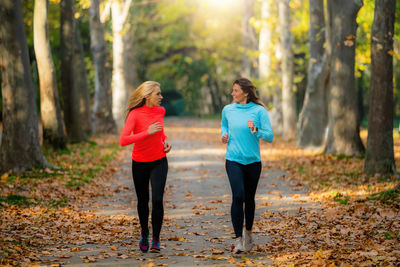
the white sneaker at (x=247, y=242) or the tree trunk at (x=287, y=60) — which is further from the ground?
the tree trunk at (x=287, y=60)

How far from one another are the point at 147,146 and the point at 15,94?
781 cm

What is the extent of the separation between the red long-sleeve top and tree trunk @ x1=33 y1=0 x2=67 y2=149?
11975 mm

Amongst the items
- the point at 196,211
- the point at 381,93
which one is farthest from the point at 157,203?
the point at 381,93

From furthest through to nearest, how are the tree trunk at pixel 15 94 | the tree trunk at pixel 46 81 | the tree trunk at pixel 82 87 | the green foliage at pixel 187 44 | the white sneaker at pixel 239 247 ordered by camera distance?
the green foliage at pixel 187 44 → the tree trunk at pixel 82 87 → the tree trunk at pixel 46 81 → the tree trunk at pixel 15 94 → the white sneaker at pixel 239 247

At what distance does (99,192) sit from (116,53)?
64.0 feet

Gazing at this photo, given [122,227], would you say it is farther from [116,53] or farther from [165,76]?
[165,76]

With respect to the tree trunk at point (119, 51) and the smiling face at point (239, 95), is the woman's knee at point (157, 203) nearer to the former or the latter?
the smiling face at point (239, 95)

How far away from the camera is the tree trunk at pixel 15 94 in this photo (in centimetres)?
1403

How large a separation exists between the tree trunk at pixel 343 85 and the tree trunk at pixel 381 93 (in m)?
3.83

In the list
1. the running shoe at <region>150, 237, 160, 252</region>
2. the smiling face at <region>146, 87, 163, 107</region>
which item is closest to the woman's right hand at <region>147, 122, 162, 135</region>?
the smiling face at <region>146, 87, 163, 107</region>

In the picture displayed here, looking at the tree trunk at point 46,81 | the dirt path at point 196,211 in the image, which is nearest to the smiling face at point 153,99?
the dirt path at point 196,211

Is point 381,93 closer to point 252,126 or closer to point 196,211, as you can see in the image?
point 196,211

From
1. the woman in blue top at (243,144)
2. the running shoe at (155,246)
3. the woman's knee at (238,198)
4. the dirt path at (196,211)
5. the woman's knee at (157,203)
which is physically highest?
the woman in blue top at (243,144)

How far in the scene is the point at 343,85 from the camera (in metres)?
17.7
